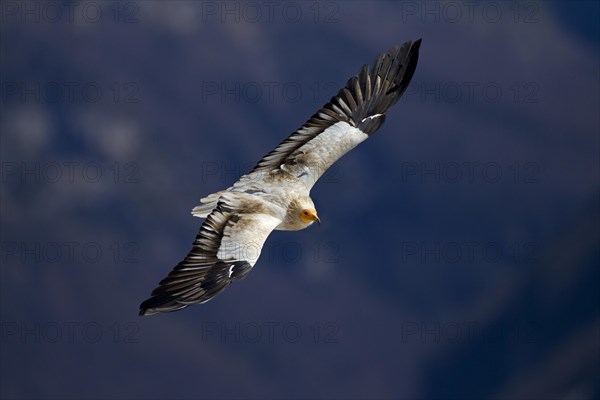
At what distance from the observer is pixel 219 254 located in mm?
17984

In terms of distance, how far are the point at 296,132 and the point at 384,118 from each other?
7.26ft

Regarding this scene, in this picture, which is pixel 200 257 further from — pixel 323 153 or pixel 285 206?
pixel 323 153

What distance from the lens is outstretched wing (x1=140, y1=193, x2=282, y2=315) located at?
54.4 ft

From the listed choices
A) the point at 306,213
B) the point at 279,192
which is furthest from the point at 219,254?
the point at 279,192

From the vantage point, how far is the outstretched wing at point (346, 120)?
21.4 meters

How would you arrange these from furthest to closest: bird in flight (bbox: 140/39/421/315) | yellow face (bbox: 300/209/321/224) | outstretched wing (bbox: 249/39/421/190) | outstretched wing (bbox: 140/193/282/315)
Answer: outstretched wing (bbox: 249/39/421/190) → yellow face (bbox: 300/209/321/224) → bird in flight (bbox: 140/39/421/315) → outstretched wing (bbox: 140/193/282/315)

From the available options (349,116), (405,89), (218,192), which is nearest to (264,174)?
(218,192)

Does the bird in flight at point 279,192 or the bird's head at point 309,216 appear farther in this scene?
the bird's head at point 309,216

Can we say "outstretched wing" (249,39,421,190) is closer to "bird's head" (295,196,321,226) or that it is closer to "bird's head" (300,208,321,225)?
"bird's head" (295,196,321,226)

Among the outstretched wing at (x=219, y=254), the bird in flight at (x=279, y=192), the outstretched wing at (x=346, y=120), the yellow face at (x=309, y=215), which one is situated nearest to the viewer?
the outstretched wing at (x=219, y=254)

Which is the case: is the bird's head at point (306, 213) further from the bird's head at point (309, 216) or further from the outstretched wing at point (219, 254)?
the outstretched wing at point (219, 254)

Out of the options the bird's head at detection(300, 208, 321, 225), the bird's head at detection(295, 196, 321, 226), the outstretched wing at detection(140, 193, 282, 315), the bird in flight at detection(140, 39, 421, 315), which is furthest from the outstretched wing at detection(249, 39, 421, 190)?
the outstretched wing at detection(140, 193, 282, 315)

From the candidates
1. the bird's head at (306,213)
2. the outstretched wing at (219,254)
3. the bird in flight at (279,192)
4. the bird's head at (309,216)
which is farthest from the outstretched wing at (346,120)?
the outstretched wing at (219,254)

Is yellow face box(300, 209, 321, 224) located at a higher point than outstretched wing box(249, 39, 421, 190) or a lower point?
lower
